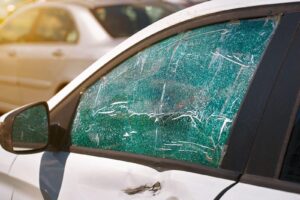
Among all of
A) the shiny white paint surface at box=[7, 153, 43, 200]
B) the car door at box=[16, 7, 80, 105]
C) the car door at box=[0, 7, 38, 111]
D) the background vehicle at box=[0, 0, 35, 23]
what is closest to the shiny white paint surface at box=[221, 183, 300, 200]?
the shiny white paint surface at box=[7, 153, 43, 200]

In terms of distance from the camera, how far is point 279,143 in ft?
5.98

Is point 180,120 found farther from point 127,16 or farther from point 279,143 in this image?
point 127,16

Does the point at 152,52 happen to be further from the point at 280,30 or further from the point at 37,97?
the point at 37,97

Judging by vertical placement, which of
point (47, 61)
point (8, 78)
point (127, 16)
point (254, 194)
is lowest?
point (8, 78)

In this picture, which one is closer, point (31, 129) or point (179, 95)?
point (179, 95)

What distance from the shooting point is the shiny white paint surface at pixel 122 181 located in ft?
6.35

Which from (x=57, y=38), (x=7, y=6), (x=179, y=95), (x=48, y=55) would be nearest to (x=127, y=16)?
(x=57, y=38)

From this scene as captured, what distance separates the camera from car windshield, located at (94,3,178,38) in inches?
272

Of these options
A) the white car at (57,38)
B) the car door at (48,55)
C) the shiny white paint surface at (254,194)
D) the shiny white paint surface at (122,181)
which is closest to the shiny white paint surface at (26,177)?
the shiny white paint surface at (122,181)

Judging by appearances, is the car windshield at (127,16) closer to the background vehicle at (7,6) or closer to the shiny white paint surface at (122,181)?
the shiny white paint surface at (122,181)

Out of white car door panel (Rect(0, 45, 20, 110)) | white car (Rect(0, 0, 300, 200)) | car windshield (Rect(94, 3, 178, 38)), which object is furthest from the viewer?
white car door panel (Rect(0, 45, 20, 110))

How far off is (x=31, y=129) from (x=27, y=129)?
0.02m

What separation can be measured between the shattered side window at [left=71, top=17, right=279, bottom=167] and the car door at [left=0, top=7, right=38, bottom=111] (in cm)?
528

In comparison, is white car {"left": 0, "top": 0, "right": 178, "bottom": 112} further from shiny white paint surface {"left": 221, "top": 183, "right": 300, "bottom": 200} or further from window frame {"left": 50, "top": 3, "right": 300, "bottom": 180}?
shiny white paint surface {"left": 221, "top": 183, "right": 300, "bottom": 200}
